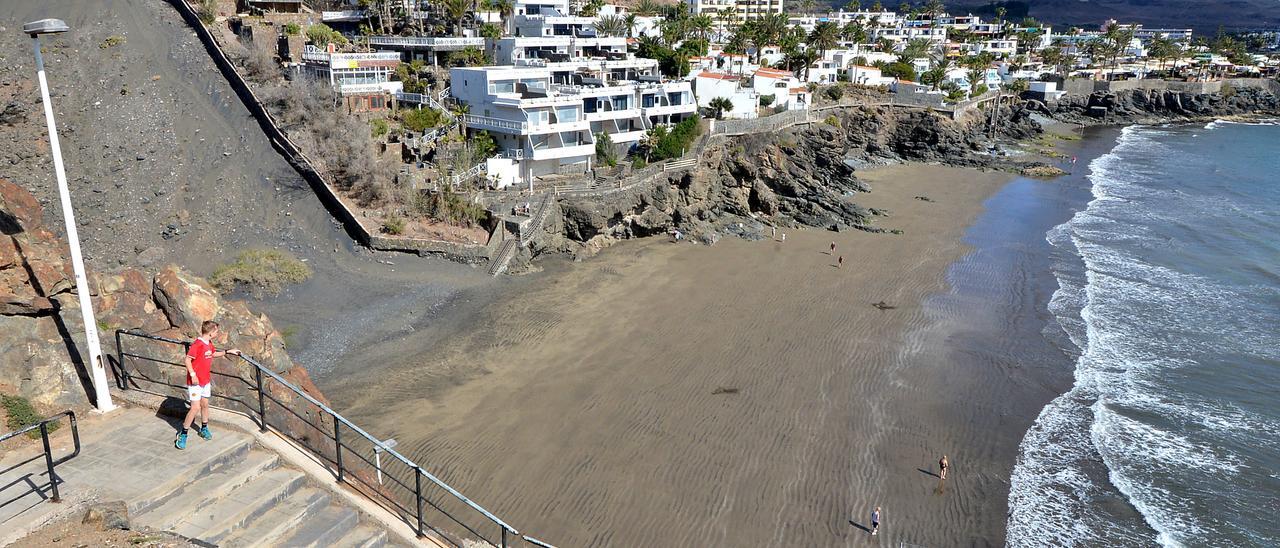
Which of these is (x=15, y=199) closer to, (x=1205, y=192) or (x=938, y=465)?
(x=938, y=465)

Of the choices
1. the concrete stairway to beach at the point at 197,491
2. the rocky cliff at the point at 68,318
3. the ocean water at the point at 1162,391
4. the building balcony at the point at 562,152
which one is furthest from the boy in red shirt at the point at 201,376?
the building balcony at the point at 562,152

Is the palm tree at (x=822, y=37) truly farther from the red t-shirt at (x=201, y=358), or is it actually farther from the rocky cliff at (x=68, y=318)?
the red t-shirt at (x=201, y=358)

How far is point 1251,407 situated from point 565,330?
21151 millimetres

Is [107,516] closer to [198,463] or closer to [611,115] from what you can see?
[198,463]

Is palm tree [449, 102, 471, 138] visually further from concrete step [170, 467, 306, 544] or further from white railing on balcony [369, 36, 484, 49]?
concrete step [170, 467, 306, 544]

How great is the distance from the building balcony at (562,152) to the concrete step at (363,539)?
32.4m

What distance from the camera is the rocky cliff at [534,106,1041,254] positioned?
3628 cm

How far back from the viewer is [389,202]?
3375 cm

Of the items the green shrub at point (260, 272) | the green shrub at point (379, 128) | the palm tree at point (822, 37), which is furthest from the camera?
the palm tree at point (822, 37)

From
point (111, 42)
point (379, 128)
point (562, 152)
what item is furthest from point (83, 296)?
point (111, 42)

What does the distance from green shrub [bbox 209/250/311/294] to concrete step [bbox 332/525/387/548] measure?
2096cm

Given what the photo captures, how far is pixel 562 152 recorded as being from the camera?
4019 centimetres

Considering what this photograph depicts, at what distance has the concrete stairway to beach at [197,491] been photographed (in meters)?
7.58

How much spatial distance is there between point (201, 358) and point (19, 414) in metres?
2.20
